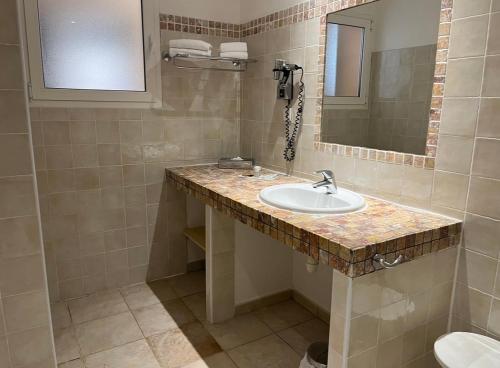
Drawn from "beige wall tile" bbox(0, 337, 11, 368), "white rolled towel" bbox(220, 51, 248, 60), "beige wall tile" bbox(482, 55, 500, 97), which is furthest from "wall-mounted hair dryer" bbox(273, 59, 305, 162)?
"beige wall tile" bbox(0, 337, 11, 368)

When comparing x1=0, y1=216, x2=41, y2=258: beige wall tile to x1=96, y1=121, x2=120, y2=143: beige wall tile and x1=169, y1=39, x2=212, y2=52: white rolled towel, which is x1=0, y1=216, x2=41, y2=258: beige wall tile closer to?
x1=96, y1=121, x2=120, y2=143: beige wall tile

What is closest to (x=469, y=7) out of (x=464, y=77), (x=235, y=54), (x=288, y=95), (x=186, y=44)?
(x=464, y=77)

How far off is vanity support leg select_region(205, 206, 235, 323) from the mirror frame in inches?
28.7

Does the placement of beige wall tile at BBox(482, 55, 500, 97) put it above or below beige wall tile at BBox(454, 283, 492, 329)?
above

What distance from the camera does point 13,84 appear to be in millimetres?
1314

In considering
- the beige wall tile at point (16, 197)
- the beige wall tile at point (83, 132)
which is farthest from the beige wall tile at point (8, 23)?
the beige wall tile at point (83, 132)

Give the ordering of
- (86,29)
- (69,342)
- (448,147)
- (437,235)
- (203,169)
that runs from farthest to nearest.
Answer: (203,169)
(86,29)
(69,342)
(448,147)
(437,235)

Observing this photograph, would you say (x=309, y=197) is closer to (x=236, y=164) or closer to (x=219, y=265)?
(x=219, y=265)

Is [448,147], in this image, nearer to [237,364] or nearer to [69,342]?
[237,364]

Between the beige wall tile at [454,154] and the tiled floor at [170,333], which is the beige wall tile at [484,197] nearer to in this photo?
the beige wall tile at [454,154]

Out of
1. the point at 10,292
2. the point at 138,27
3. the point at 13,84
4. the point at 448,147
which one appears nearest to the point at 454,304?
the point at 448,147

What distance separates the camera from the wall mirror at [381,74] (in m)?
1.61

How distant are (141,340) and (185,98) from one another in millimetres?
1621

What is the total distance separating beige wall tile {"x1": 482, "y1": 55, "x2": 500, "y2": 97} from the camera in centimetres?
135
